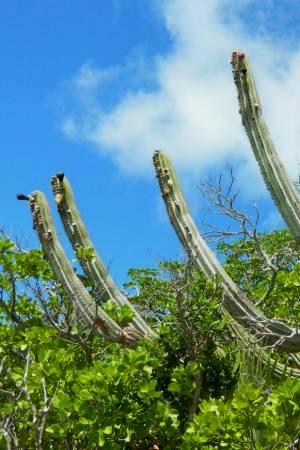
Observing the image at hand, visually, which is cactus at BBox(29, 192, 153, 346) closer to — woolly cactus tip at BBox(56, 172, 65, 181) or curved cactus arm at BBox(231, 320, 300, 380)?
woolly cactus tip at BBox(56, 172, 65, 181)

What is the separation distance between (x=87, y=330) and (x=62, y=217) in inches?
57.7

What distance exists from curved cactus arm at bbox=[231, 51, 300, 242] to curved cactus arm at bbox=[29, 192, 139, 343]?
233cm

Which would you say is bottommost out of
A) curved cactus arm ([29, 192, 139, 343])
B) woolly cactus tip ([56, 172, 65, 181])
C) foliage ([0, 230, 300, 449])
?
foliage ([0, 230, 300, 449])

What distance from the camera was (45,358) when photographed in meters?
7.14

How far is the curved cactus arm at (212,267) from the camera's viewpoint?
8109 mm

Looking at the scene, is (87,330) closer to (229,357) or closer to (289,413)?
(229,357)

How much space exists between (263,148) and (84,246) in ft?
8.06

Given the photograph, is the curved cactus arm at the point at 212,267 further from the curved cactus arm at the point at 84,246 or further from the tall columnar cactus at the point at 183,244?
the curved cactus arm at the point at 84,246

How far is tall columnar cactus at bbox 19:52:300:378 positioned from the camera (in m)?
8.32

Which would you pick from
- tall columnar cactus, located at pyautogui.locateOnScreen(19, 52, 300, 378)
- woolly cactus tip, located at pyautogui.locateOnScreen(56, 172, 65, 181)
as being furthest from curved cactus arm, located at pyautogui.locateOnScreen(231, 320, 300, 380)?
woolly cactus tip, located at pyautogui.locateOnScreen(56, 172, 65, 181)

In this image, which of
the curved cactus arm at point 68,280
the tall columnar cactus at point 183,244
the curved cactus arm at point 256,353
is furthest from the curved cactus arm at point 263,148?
the curved cactus arm at point 68,280

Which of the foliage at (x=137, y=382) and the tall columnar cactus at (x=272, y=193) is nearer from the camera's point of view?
the foliage at (x=137, y=382)

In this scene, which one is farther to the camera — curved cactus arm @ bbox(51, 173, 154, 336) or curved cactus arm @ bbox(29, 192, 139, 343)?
curved cactus arm @ bbox(51, 173, 154, 336)

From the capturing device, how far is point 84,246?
8969 millimetres
